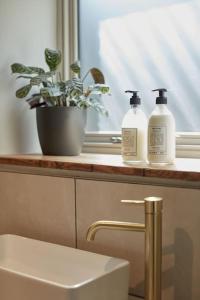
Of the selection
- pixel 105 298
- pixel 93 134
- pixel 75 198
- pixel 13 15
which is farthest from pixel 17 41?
pixel 105 298

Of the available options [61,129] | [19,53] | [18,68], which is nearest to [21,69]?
[18,68]

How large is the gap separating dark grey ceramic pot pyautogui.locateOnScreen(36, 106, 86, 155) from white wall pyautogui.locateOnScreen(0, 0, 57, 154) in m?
0.13

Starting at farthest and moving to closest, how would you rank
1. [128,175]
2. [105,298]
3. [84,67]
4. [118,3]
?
[84,67] → [118,3] → [128,175] → [105,298]

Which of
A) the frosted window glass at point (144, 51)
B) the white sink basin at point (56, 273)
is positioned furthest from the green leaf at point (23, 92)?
the white sink basin at point (56, 273)

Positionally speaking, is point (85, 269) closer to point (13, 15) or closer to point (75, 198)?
point (75, 198)

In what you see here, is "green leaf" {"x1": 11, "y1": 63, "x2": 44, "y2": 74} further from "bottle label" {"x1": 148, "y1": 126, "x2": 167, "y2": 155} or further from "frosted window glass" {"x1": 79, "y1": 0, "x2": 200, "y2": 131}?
"bottle label" {"x1": 148, "y1": 126, "x2": 167, "y2": 155}

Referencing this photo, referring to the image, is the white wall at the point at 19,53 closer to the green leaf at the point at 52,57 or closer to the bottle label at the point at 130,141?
the green leaf at the point at 52,57

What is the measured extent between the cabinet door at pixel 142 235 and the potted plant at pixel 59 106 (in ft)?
0.82

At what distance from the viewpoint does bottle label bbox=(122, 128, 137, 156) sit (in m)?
1.05

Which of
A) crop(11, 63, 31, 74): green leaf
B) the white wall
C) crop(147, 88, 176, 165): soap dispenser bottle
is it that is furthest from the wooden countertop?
crop(11, 63, 31, 74): green leaf

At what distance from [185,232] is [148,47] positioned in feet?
2.36

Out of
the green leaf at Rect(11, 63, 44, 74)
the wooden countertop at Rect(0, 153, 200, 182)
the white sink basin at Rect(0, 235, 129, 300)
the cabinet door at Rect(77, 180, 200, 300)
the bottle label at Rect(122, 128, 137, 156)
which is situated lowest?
the white sink basin at Rect(0, 235, 129, 300)

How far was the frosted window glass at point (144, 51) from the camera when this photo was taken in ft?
4.15

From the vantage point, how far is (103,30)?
58.0 inches
